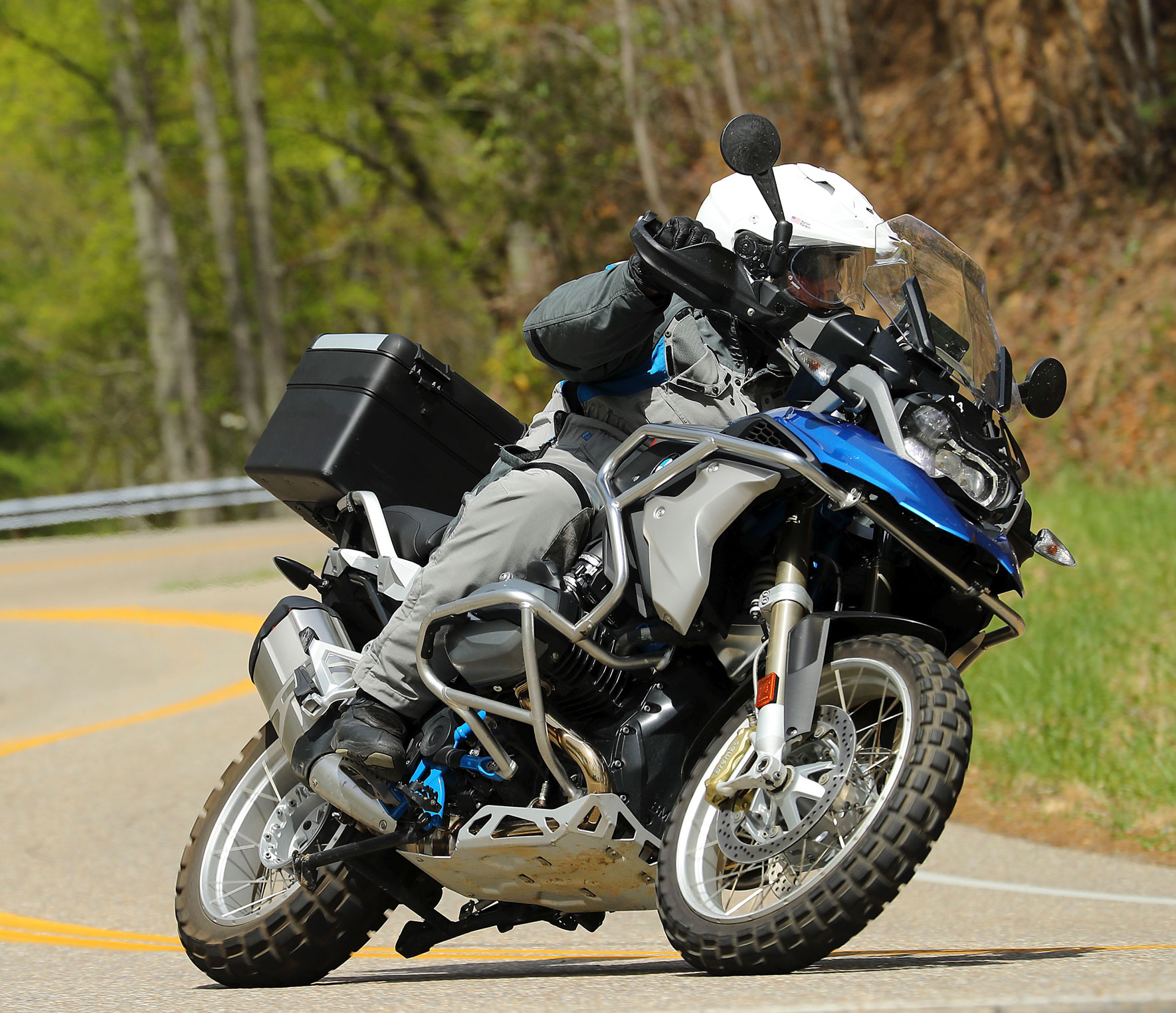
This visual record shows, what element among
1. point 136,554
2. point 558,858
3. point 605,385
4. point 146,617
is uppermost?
point 605,385

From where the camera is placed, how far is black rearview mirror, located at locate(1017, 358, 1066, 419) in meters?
3.59

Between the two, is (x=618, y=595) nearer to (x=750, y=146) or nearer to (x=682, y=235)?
(x=682, y=235)

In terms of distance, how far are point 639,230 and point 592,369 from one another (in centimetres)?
50

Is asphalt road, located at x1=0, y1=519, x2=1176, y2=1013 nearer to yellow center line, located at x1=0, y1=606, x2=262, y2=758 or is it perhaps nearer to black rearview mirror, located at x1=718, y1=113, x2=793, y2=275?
yellow center line, located at x1=0, y1=606, x2=262, y2=758

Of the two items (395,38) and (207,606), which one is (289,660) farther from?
(395,38)

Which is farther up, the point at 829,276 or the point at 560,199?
the point at 829,276

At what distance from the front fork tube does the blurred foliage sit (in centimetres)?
1127

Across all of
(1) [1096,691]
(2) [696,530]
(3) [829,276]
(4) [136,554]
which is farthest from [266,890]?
(4) [136,554]

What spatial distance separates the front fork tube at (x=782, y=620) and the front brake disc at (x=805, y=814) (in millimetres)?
94

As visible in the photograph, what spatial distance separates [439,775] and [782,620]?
1.20 meters

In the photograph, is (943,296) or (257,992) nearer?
Result: (943,296)

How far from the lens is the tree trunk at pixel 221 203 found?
104ft

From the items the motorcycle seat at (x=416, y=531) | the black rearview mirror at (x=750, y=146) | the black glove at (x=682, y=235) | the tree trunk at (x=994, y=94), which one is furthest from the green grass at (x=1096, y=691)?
the tree trunk at (x=994, y=94)

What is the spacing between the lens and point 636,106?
69.4ft
